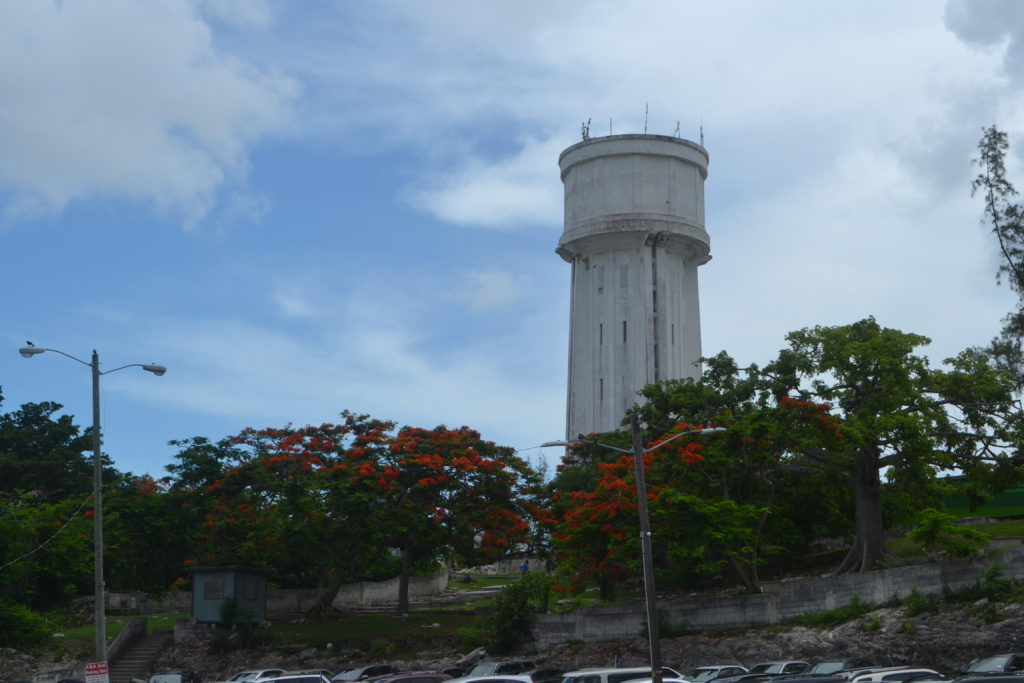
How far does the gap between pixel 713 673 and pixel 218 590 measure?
25.0 metres

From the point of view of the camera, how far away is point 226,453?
196 feet

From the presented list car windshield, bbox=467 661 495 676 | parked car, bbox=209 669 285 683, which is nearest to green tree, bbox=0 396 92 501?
parked car, bbox=209 669 285 683

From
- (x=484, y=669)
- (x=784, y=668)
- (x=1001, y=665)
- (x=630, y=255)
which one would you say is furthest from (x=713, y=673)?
(x=630, y=255)

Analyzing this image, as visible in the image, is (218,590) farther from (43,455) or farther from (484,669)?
(43,455)

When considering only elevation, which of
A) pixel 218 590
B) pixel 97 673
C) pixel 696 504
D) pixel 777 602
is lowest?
pixel 97 673

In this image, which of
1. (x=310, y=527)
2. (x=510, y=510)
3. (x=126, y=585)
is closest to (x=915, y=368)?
(x=510, y=510)

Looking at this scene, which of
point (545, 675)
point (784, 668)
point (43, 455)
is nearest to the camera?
point (784, 668)

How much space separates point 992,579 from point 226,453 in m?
36.7

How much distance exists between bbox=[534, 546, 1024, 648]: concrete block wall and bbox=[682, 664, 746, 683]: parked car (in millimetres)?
6657

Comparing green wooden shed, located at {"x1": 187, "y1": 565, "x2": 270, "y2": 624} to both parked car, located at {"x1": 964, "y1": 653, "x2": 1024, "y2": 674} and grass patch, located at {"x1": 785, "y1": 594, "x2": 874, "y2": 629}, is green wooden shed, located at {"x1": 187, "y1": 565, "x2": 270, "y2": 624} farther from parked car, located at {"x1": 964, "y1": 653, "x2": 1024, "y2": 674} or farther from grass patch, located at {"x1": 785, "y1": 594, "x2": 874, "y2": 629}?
parked car, located at {"x1": 964, "y1": 653, "x2": 1024, "y2": 674}

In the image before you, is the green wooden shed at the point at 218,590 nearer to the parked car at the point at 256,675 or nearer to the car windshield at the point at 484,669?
the parked car at the point at 256,675

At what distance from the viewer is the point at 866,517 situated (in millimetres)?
45688

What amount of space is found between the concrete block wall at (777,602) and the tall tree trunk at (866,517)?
9.99ft

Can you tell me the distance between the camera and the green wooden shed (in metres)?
52.2
